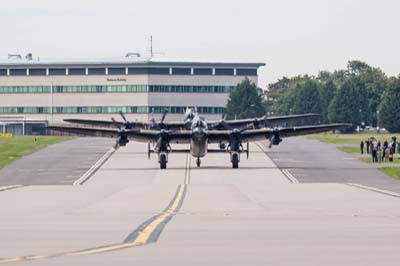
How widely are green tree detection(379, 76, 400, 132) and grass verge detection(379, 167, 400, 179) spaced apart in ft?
369

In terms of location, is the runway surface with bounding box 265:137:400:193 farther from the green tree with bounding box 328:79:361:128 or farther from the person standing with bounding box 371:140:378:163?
the green tree with bounding box 328:79:361:128

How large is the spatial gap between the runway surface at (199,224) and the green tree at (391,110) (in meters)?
128

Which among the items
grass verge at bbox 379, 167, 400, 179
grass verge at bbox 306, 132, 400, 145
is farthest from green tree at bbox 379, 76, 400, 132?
grass verge at bbox 379, 167, 400, 179

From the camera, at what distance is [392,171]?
66312 millimetres

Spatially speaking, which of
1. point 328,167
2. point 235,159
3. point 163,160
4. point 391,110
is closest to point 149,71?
point 391,110

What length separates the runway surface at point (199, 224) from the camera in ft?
56.8

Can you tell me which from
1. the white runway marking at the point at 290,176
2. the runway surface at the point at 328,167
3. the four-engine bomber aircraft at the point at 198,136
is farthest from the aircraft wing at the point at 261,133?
the white runway marking at the point at 290,176

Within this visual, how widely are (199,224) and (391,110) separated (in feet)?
521

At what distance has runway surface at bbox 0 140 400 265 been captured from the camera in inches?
682

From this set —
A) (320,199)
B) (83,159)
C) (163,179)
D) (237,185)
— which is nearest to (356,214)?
(320,199)

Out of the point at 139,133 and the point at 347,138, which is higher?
the point at 139,133

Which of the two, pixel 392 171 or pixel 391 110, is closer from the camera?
pixel 392 171

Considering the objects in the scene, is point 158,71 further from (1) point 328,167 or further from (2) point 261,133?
(1) point 328,167

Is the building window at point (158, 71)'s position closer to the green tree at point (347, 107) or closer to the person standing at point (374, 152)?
the green tree at point (347, 107)
